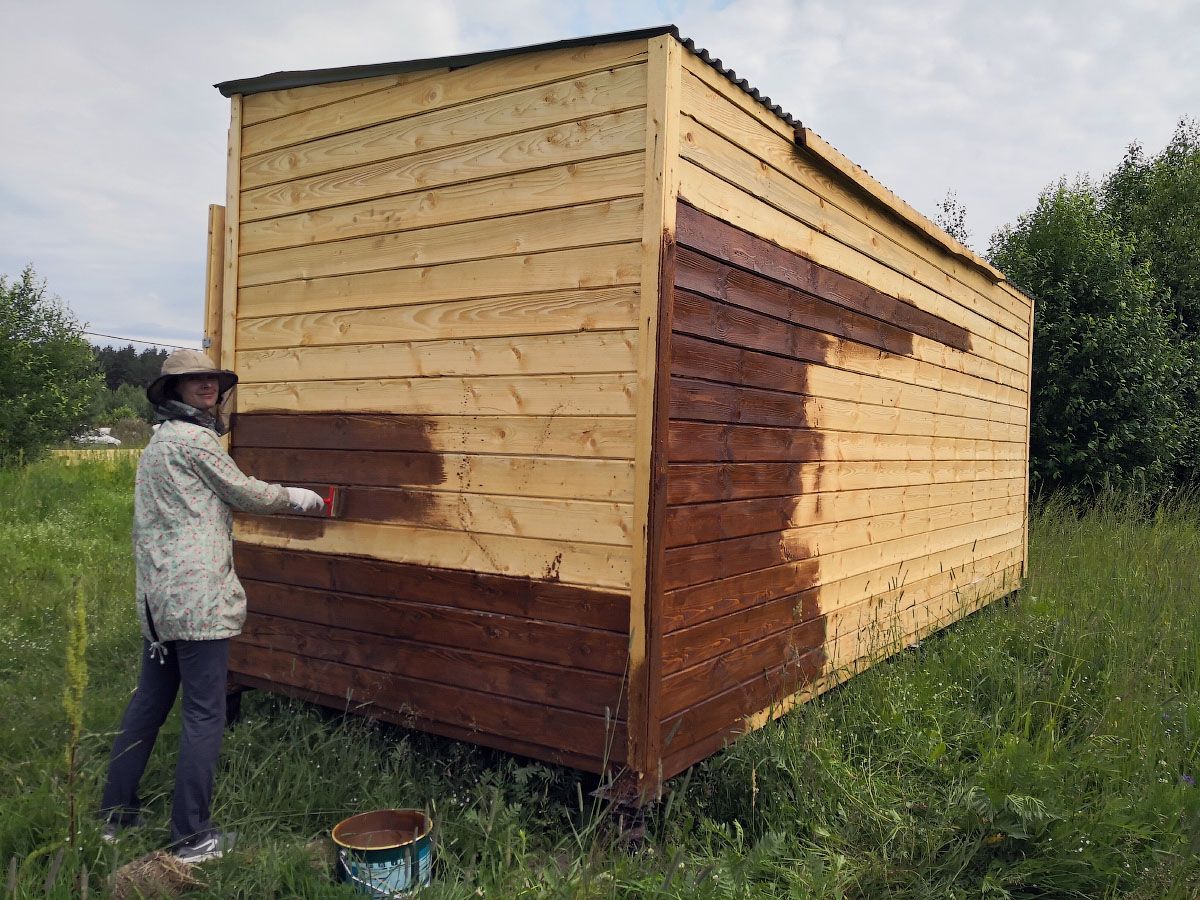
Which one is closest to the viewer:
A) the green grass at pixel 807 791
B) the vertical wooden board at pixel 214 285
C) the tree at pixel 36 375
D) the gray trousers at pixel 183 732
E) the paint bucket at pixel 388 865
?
the paint bucket at pixel 388 865

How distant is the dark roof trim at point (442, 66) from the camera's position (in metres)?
3.43

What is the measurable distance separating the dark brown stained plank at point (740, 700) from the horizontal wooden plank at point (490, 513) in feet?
2.65

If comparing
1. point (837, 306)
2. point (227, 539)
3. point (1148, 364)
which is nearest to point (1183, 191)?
point (1148, 364)

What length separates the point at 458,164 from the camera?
394 cm

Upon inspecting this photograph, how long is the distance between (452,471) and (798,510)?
1.77 metres

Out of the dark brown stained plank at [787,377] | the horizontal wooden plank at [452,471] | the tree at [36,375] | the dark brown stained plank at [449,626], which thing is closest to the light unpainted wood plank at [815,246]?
the dark brown stained plank at [787,377]

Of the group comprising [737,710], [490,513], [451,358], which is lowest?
[737,710]

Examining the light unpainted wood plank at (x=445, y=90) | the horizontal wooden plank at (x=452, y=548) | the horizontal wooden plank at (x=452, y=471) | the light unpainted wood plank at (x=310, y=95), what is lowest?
the horizontal wooden plank at (x=452, y=548)

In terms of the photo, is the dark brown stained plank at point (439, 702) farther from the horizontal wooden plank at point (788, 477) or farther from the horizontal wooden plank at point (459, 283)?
the horizontal wooden plank at point (459, 283)

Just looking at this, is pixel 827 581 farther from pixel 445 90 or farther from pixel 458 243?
pixel 445 90

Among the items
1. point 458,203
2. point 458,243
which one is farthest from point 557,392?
point 458,203

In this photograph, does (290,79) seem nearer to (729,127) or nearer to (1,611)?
(729,127)

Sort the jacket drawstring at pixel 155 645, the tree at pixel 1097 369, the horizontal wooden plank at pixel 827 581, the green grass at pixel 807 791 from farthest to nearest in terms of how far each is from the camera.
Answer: the tree at pixel 1097 369 < the horizontal wooden plank at pixel 827 581 < the jacket drawstring at pixel 155 645 < the green grass at pixel 807 791

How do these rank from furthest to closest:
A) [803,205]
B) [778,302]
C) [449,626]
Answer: [803,205] < [778,302] < [449,626]
